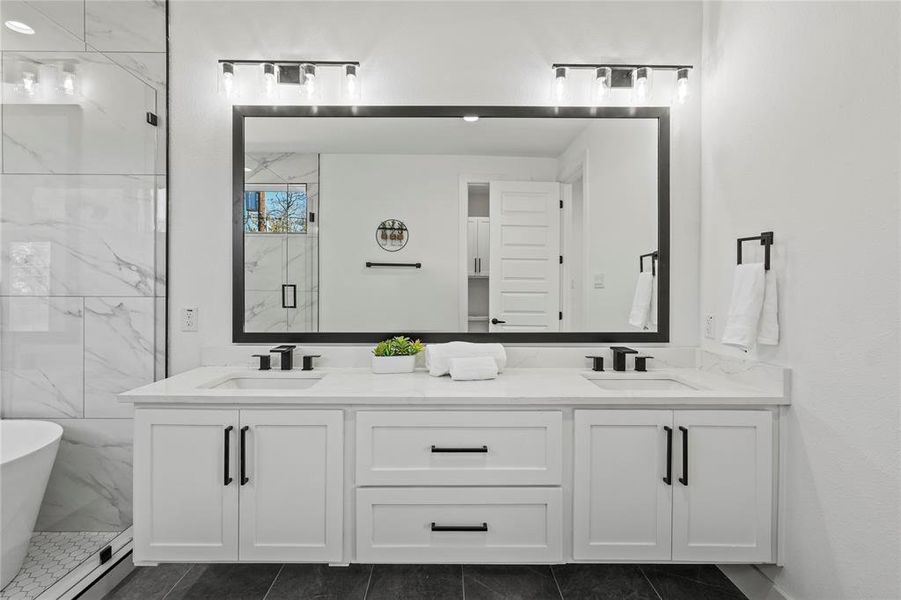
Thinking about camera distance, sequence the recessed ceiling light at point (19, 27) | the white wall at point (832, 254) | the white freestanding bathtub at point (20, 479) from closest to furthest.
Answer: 1. the white wall at point (832, 254)
2. the white freestanding bathtub at point (20, 479)
3. the recessed ceiling light at point (19, 27)

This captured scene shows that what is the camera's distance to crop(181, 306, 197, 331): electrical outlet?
2010 mm

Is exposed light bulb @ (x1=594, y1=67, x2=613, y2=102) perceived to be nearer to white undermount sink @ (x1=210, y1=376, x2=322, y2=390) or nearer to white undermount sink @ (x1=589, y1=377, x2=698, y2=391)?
white undermount sink @ (x1=589, y1=377, x2=698, y2=391)

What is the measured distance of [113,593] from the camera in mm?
1617

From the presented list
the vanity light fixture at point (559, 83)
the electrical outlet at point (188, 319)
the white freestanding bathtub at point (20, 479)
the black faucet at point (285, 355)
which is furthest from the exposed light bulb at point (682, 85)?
the white freestanding bathtub at point (20, 479)

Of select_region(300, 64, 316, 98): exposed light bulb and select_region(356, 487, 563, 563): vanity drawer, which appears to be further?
select_region(300, 64, 316, 98): exposed light bulb

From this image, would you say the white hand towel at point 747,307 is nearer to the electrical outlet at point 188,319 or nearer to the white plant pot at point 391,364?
the white plant pot at point 391,364

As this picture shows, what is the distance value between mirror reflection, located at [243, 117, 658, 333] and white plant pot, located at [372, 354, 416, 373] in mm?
189

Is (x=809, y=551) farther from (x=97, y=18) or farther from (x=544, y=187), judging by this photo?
(x=97, y=18)

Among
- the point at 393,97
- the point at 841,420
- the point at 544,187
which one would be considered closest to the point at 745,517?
the point at 841,420

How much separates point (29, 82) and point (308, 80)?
100cm

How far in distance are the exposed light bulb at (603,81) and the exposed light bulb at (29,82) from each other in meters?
2.26

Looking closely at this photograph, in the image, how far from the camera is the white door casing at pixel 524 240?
2000 millimetres


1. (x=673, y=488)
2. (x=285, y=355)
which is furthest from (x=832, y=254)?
(x=285, y=355)

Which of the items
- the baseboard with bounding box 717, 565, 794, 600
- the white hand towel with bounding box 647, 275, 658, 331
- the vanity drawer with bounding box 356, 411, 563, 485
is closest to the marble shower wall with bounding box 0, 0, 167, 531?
the vanity drawer with bounding box 356, 411, 563, 485
